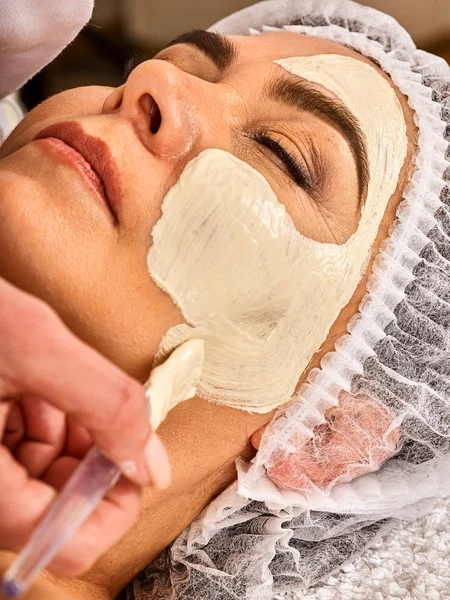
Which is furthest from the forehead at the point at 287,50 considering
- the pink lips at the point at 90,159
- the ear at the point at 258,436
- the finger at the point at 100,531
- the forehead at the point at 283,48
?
the finger at the point at 100,531

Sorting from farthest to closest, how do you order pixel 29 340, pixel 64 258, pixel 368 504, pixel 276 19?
pixel 276 19
pixel 368 504
pixel 64 258
pixel 29 340

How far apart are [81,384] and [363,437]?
0.55m

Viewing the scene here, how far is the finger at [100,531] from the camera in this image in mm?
615

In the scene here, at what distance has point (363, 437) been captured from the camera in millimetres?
1032

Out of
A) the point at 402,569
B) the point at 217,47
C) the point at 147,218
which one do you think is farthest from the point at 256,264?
the point at 402,569

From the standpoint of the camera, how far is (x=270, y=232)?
2.84ft

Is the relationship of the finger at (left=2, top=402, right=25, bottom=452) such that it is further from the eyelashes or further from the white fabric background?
the white fabric background

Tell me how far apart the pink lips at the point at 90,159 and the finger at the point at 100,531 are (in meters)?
0.32


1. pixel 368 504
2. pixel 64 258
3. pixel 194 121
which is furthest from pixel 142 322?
pixel 368 504

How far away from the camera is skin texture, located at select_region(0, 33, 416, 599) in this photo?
791 mm

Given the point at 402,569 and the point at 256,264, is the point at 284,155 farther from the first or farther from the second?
the point at 402,569

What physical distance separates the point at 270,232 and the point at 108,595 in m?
0.59

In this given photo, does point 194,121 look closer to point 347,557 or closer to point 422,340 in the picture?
point 422,340

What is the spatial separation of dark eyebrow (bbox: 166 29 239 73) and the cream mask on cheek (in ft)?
0.27
